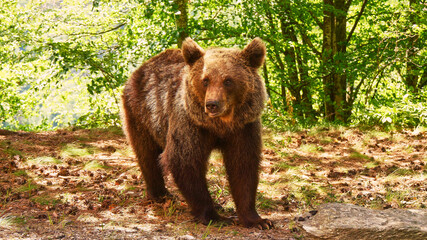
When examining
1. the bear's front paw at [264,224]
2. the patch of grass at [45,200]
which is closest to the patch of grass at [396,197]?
the bear's front paw at [264,224]

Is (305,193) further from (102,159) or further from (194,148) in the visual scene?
(102,159)

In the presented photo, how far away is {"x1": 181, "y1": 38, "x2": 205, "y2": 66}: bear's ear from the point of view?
4.38 m

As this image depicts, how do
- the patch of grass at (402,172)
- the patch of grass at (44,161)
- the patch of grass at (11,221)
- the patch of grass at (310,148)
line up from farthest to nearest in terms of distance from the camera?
the patch of grass at (310,148) → the patch of grass at (44,161) → the patch of grass at (402,172) → the patch of grass at (11,221)

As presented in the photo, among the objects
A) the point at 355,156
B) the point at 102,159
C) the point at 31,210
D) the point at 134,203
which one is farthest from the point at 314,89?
the point at 31,210

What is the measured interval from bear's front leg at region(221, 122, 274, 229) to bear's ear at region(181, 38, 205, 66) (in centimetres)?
92

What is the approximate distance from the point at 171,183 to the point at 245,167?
2192 mm

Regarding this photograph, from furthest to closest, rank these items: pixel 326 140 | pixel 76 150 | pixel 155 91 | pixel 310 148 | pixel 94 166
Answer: pixel 326 140 < pixel 310 148 < pixel 76 150 < pixel 94 166 < pixel 155 91

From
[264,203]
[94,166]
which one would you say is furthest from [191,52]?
[94,166]

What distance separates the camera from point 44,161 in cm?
675

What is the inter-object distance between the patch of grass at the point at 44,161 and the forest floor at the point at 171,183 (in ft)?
0.05

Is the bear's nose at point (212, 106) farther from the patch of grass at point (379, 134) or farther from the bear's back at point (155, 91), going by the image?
the patch of grass at point (379, 134)

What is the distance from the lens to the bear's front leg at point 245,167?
14.4 feet

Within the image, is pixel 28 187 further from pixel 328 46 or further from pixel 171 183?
Answer: pixel 328 46

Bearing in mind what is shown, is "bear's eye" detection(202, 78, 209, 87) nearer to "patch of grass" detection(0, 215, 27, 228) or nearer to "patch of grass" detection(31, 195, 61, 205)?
"patch of grass" detection(0, 215, 27, 228)
